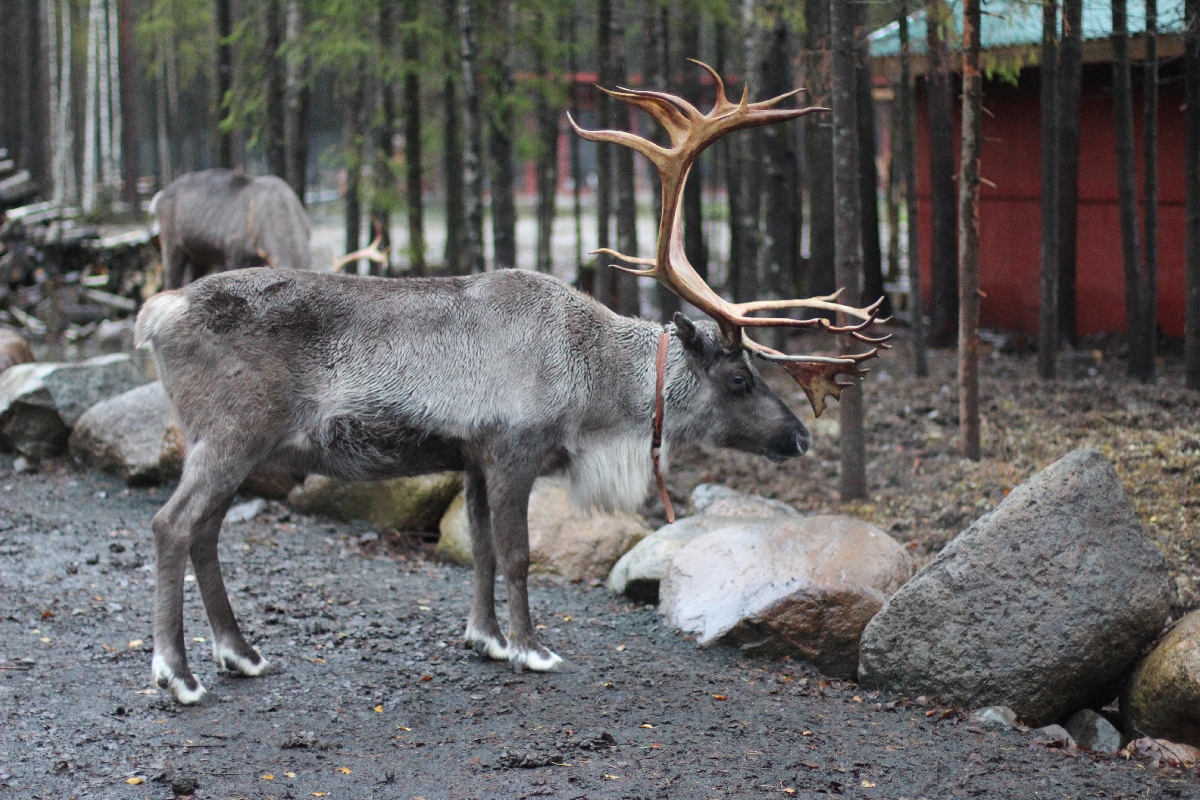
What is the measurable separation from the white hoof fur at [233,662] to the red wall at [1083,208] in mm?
9580

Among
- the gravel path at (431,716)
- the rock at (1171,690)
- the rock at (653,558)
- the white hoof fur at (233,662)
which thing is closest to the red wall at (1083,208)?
the rock at (653,558)

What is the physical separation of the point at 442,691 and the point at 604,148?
26.3 feet

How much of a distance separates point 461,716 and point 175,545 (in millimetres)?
1398

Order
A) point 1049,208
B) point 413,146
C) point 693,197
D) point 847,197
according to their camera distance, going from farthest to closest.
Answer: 1. point 693,197
2. point 413,146
3. point 1049,208
4. point 847,197

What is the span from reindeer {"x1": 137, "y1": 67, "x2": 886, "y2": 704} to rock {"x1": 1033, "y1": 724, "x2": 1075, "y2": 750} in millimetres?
1659

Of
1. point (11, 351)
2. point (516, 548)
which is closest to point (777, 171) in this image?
point (11, 351)

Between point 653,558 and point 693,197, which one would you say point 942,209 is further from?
point 653,558

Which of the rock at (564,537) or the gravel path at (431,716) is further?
the rock at (564,537)

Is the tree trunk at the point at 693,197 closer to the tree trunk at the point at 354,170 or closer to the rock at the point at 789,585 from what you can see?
the tree trunk at the point at 354,170

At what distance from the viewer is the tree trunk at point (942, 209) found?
10961 mm

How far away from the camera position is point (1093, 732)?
524cm

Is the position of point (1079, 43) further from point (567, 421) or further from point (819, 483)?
point (567, 421)

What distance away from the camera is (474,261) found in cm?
1145

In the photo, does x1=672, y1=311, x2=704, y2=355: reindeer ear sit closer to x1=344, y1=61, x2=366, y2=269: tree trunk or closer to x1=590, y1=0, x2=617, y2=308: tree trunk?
x1=590, y1=0, x2=617, y2=308: tree trunk
